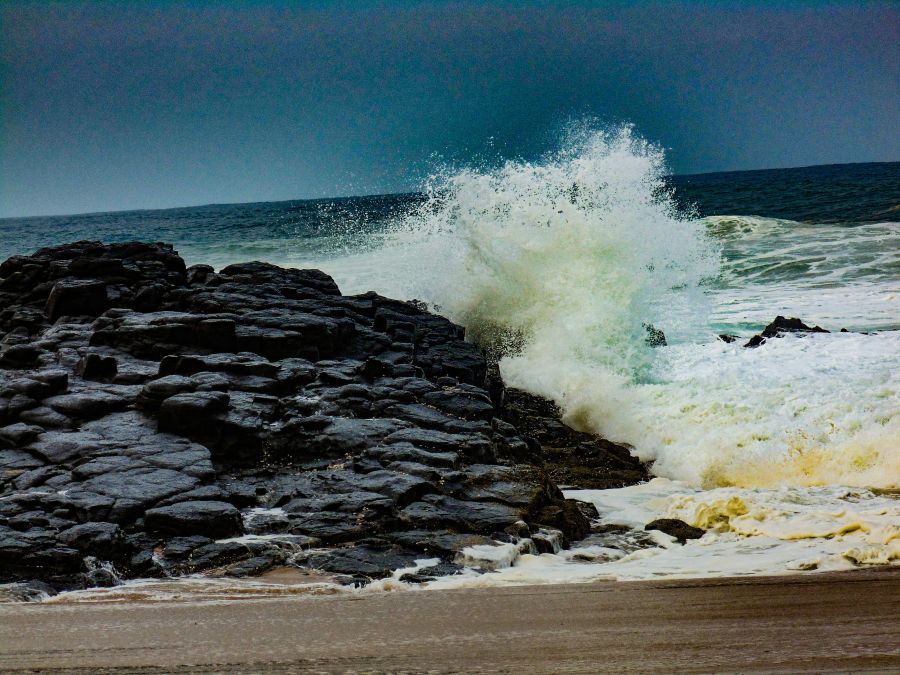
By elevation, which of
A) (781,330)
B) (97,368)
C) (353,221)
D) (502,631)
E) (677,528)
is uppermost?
(353,221)

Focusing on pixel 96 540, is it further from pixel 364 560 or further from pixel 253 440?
pixel 253 440

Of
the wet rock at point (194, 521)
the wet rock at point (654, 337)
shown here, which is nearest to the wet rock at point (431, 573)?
the wet rock at point (194, 521)

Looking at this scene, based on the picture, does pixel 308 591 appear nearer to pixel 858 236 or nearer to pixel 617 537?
pixel 617 537

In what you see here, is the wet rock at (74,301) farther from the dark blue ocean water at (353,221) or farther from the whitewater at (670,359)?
the dark blue ocean water at (353,221)

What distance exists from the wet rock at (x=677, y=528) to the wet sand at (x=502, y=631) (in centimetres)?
159

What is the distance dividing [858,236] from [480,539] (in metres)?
24.7

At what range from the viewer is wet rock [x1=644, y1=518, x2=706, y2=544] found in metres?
6.24

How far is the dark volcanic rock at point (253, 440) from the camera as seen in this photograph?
5477mm

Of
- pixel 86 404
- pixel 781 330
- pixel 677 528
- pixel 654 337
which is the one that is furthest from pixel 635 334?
pixel 86 404

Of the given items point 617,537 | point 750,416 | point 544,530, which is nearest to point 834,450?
point 750,416

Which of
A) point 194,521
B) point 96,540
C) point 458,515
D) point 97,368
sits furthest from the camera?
point 97,368

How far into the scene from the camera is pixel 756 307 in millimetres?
17844

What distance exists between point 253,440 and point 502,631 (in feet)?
13.0

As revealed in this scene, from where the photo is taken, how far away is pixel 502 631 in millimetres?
3590
